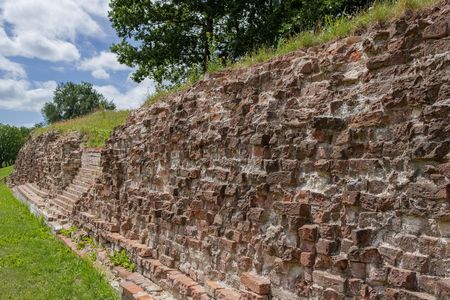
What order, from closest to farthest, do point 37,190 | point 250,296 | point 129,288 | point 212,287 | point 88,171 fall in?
point 250,296, point 212,287, point 129,288, point 88,171, point 37,190

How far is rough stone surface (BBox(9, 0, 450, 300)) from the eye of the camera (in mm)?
3094

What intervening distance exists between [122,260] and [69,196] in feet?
22.3

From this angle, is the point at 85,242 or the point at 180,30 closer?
the point at 85,242

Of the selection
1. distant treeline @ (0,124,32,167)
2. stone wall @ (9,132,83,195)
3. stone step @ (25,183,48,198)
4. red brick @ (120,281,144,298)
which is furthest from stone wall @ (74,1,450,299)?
distant treeline @ (0,124,32,167)

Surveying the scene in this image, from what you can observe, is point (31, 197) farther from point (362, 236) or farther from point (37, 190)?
point (362, 236)

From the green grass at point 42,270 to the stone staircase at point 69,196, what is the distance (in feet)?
2.75

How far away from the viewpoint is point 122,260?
7.60m

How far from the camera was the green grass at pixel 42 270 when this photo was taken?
6.86 m

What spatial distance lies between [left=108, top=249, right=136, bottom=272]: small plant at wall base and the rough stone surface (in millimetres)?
922

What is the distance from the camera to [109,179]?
30.2 feet

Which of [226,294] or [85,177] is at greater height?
[85,177]

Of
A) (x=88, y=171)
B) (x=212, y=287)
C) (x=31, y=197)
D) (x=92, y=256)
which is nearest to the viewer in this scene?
(x=212, y=287)

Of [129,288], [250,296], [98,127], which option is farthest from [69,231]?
[250,296]

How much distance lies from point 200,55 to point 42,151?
812cm
